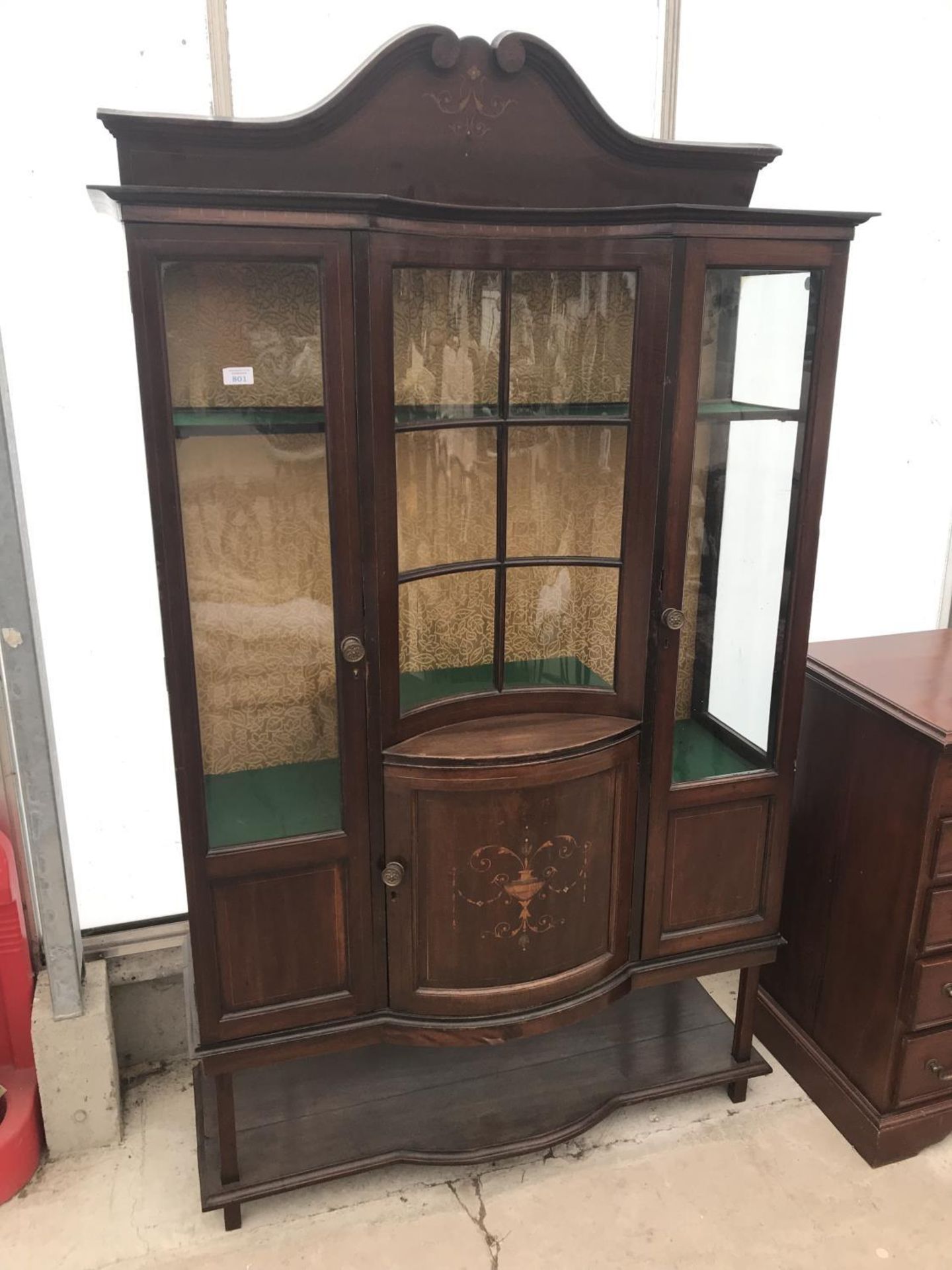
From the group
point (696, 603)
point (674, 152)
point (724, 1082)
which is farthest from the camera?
point (724, 1082)

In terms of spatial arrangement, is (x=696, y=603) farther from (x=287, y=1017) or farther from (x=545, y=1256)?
(x=545, y=1256)

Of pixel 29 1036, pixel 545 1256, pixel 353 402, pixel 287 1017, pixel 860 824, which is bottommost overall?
pixel 545 1256

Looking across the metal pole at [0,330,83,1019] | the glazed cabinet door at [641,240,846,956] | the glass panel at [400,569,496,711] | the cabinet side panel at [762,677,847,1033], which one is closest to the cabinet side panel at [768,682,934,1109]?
the cabinet side panel at [762,677,847,1033]

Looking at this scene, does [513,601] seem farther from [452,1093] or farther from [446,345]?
[452,1093]

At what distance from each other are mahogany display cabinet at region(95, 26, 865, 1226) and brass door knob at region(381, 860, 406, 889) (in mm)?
22

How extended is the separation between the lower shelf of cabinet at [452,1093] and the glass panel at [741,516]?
0.64 m

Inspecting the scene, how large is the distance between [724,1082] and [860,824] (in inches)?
23.6

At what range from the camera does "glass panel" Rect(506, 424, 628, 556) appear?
5.06 ft

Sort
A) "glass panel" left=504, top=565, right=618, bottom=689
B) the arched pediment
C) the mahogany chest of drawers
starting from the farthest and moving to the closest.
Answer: the mahogany chest of drawers, "glass panel" left=504, top=565, right=618, bottom=689, the arched pediment

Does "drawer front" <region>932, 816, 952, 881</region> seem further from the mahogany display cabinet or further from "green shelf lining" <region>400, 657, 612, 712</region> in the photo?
"green shelf lining" <region>400, 657, 612, 712</region>

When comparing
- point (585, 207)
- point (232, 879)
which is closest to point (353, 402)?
point (585, 207)

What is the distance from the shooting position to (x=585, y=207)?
1383 mm

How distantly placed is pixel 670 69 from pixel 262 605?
127cm

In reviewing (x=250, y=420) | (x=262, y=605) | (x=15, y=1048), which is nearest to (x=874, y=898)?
(x=262, y=605)
